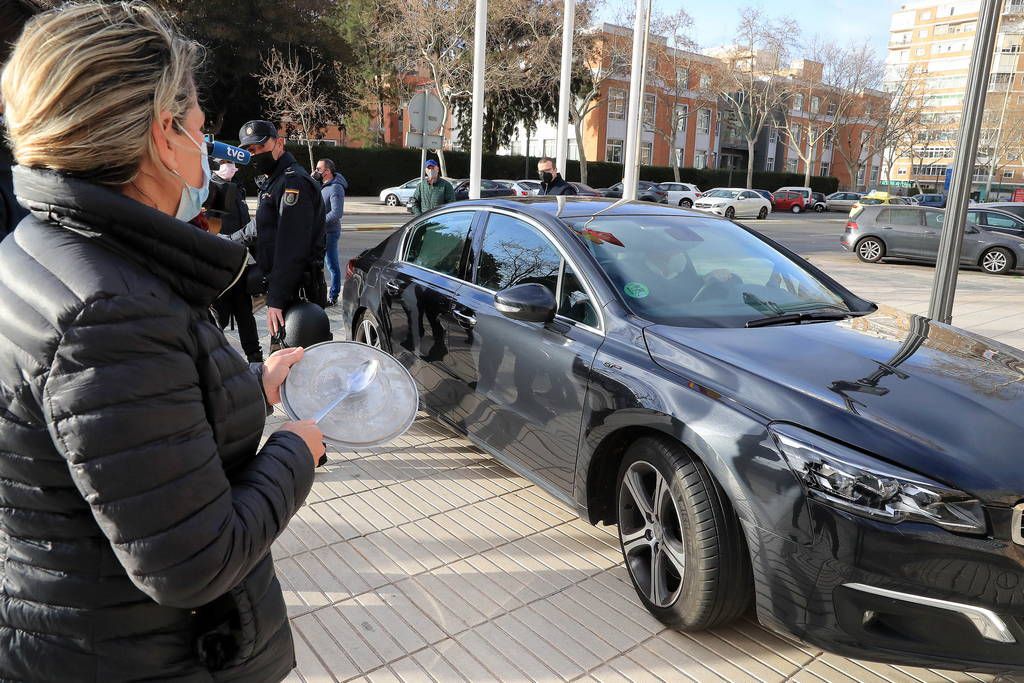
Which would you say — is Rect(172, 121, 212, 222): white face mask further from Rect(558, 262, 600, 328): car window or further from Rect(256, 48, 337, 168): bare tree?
Rect(256, 48, 337, 168): bare tree

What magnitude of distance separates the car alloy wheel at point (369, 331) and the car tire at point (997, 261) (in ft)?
52.3

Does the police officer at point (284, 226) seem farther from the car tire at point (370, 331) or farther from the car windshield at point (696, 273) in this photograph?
the car windshield at point (696, 273)

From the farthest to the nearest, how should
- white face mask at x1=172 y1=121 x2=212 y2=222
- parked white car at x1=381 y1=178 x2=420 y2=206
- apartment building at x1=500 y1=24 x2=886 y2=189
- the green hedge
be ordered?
apartment building at x1=500 y1=24 x2=886 y2=189
the green hedge
parked white car at x1=381 y1=178 x2=420 y2=206
white face mask at x1=172 y1=121 x2=212 y2=222

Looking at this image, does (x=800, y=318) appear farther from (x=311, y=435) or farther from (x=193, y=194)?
(x=193, y=194)

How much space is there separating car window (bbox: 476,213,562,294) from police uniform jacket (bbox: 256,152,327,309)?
109 cm

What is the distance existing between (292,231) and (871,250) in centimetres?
1671

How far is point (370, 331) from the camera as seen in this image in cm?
519

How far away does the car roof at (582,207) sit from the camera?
13.0 ft

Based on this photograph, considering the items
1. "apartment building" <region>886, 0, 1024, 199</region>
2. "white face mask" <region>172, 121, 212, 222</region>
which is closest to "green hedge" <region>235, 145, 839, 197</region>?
"apartment building" <region>886, 0, 1024, 199</region>

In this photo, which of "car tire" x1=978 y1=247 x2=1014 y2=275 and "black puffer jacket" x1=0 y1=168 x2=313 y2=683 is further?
"car tire" x1=978 y1=247 x2=1014 y2=275

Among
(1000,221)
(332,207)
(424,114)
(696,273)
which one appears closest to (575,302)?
(696,273)

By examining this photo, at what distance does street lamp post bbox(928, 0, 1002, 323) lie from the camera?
5.62 meters

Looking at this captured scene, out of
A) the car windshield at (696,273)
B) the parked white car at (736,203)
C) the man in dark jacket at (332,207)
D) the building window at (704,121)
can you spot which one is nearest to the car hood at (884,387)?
the car windshield at (696,273)

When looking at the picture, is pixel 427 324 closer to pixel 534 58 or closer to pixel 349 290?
pixel 349 290
